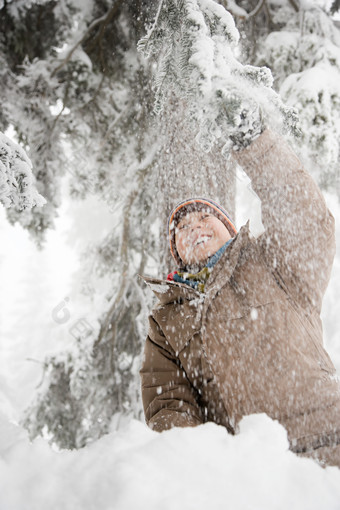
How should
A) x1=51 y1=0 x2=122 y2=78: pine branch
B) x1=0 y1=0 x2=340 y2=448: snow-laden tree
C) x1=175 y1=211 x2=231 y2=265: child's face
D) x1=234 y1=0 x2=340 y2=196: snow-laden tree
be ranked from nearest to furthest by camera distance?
x1=175 y1=211 x2=231 y2=265: child's face → x1=234 y1=0 x2=340 y2=196: snow-laden tree → x1=0 y1=0 x2=340 y2=448: snow-laden tree → x1=51 y1=0 x2=122 y2=78: pine branch

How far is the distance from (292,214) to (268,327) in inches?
21.9

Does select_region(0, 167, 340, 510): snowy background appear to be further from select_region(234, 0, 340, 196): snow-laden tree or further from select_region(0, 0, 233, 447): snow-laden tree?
select_region(0, 0, 233, 447): snow-laden tree

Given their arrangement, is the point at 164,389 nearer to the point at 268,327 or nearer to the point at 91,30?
the point at 268,327

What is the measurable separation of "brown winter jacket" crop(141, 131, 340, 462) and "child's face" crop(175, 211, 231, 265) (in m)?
0.28

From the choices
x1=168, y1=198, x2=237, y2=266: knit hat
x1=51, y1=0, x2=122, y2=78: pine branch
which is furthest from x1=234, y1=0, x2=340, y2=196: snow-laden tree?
x1=51, y1=0, x2=122, y2=78: pine branch

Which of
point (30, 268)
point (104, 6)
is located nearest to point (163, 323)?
point (104, 6)

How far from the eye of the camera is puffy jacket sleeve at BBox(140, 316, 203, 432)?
1643 millimetres

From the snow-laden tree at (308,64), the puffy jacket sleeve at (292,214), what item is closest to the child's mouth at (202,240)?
the puffy jacket sleeve at (292,214)

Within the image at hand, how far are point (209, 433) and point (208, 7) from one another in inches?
64.4

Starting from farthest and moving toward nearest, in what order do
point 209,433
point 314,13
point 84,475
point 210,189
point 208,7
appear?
point 314,13 < point 210,189 < point 208,7 < point 209,433 < point 84,475

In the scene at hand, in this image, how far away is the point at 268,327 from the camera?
1.62 m

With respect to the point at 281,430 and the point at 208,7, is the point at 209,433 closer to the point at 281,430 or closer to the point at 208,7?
the point at 281,430

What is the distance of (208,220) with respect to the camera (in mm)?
2135

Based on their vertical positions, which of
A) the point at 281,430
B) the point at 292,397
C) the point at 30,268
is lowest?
the point at 30,268
